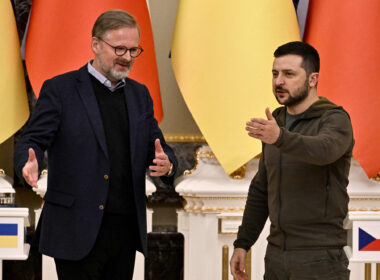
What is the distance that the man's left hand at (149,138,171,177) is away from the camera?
1501 mm

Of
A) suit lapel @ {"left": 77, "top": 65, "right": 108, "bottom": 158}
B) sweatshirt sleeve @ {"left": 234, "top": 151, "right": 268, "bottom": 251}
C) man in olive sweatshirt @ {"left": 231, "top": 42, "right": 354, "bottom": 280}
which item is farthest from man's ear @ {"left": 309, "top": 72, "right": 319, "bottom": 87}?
suit lapel @ {"left": 77, "top": 65, "right": 108, "bottom": 158}

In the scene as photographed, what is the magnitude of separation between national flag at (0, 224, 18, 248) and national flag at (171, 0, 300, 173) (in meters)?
0.74

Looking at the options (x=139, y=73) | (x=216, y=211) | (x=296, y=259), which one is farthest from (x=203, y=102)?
(x=296, y=259)

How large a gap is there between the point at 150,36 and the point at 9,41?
0.52m

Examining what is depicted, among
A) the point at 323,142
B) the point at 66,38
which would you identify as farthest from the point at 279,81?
the point at 66,38

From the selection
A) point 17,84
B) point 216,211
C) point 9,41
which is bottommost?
point 216,211

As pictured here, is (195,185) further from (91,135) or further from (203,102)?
(91,135)

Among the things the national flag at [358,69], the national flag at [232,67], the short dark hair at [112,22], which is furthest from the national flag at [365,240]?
the short dark hair at [112,22]

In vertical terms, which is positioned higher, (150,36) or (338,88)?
(150,36)

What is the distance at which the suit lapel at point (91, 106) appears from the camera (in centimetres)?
151

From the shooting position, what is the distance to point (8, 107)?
2273 millimetres

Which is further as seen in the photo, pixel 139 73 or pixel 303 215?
pixel 139 73

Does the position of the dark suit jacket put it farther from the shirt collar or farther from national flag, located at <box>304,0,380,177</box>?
national flag, located at <box>304,0,380,177</box>

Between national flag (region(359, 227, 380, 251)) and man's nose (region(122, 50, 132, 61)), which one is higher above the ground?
man's nose (region(122, 50, 132, 61))
